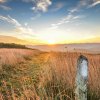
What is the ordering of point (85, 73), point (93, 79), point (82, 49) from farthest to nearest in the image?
1. point (82, 49)
2. point (93, 79)
3. point (85, 73)

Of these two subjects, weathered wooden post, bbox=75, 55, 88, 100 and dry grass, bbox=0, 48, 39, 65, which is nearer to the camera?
weathered wooden post, bbox=75, 55, 88, 100

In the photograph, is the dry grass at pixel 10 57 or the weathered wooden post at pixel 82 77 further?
the dry grass at pixel 10 57

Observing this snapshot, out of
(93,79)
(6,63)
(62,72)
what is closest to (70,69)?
A: (62,72)

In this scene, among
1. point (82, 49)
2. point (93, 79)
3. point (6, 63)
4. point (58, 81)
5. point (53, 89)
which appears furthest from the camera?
point (6, 63)

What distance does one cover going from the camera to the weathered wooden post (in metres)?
2.84

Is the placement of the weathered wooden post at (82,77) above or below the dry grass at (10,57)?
above

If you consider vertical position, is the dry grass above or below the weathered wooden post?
below

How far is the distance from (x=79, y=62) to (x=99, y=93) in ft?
6.62

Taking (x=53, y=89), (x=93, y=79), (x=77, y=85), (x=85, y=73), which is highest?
(x=85, y=73)

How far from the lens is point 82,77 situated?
9.39ft

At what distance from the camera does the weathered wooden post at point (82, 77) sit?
9.32ft

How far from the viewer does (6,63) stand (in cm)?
1123

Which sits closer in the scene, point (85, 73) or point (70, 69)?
point (85, 73)

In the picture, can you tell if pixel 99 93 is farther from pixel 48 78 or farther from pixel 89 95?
pixel 48 78
